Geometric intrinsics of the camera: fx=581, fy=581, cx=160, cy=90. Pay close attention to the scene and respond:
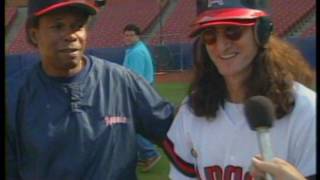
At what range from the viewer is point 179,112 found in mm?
1232

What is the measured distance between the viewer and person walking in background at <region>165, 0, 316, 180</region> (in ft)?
3.48

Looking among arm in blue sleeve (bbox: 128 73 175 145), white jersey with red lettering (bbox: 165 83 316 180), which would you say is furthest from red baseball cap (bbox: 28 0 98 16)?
white jersey with red lettering (bbox: 165 83 316 180)

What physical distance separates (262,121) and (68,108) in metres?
0.51

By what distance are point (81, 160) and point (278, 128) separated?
1.41ft

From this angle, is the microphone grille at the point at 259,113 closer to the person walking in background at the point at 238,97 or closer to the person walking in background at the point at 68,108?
the person walking in background at the point at 238,97

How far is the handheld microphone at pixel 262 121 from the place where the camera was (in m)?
0.87

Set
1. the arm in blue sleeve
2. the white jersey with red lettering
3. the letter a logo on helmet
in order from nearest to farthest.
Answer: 1. the white jersey with red lettering
2. the letter a logo on helmet
3. the arm in blue sleeve

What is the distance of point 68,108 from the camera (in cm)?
126

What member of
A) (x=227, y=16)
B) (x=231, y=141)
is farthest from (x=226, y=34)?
(x=231, y=141)

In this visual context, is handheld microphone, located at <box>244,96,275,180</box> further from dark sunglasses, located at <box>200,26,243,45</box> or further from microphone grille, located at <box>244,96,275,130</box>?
dark sunglasses, located at <box>200,26,243,45</box>

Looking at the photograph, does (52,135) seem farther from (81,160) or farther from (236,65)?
(236,65)

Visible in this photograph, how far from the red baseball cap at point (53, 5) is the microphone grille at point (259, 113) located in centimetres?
46

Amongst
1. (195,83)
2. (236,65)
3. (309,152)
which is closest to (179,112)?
(195,83)

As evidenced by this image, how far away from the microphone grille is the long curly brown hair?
0.12 m
